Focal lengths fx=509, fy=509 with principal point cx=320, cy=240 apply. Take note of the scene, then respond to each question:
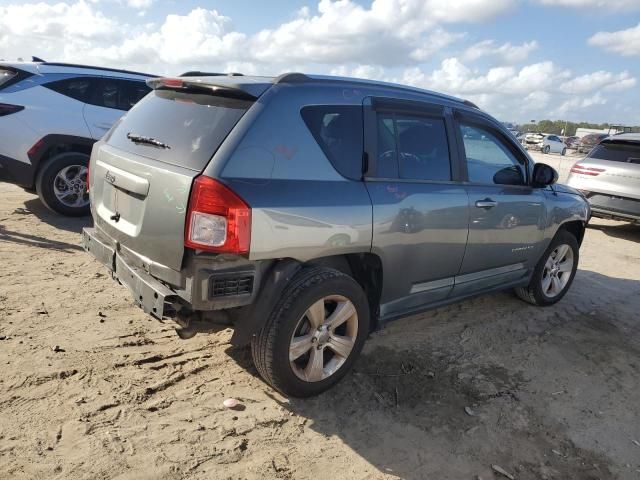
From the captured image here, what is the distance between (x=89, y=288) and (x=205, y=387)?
1893mm

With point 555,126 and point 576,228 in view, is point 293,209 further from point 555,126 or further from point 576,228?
point 555,126

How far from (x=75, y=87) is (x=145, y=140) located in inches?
168

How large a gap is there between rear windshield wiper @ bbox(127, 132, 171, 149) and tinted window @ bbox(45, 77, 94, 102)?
3.88 metres

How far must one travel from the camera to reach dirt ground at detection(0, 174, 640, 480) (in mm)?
2609

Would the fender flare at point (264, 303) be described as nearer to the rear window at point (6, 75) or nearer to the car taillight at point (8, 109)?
the car taillight at point (8, 109)

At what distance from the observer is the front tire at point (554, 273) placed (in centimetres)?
487

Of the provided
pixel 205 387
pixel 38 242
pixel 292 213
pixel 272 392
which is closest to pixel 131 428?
pixel 205 387

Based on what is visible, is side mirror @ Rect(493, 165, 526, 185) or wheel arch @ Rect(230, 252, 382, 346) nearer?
wheel arch @ Rect(230, 252, 382, 346)

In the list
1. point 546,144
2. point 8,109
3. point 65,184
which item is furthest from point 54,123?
point 546,144

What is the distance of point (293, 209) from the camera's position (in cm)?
273

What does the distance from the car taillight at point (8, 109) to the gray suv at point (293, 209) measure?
324 centimetres

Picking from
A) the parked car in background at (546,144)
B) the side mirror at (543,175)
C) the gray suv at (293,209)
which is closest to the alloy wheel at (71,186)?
the gray suv at (293,209)

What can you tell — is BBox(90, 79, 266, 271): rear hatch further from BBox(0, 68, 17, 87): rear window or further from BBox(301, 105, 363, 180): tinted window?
BBox(0, 68, 17, 87): rear window

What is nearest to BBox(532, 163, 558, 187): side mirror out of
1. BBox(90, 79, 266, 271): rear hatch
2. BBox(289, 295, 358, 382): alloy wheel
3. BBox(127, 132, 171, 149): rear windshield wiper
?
BBox(289, 295, 358, 382): alloy wheel
